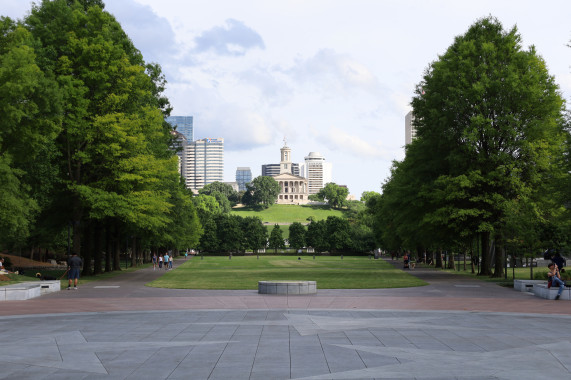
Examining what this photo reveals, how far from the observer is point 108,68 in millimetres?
38969

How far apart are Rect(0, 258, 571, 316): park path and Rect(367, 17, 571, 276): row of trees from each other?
9.77 m

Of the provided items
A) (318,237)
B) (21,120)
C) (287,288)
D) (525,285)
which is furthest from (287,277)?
(318,237)

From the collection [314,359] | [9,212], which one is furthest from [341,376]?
[9,212]

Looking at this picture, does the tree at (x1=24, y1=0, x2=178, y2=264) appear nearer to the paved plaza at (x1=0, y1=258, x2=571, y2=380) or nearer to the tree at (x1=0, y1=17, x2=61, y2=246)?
the tree at (x1=0, y1=17, x2=61, y2=246)

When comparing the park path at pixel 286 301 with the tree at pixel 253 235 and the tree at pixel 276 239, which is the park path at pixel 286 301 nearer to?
the tree at pixel 253 235

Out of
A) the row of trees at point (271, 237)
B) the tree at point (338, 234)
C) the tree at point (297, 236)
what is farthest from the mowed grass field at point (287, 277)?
the tree at point (297, 236)

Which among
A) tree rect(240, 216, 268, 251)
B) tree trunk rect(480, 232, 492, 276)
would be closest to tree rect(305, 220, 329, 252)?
tree rect(240, 216, 268, 251)

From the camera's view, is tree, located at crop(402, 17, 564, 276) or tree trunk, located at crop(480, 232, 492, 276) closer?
tree, located at crop(402, 17, 564, 276)

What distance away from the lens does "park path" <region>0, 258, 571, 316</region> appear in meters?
21.7

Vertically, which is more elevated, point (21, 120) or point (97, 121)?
point (97, 121)

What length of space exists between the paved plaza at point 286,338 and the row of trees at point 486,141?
15.7m

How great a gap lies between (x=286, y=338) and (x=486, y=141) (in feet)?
101

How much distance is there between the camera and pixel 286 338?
1394 centimetres

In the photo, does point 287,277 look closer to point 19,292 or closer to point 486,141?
point 486,141
